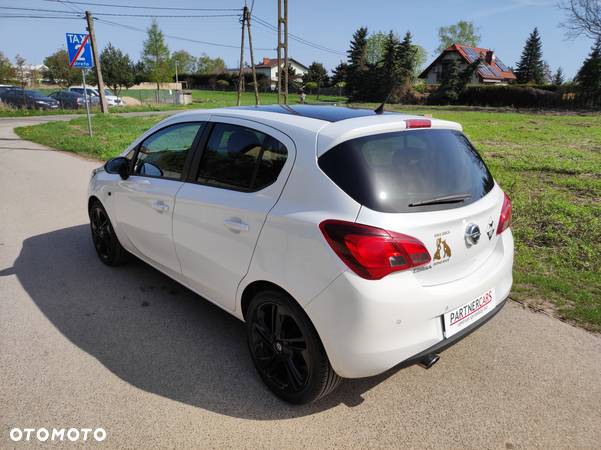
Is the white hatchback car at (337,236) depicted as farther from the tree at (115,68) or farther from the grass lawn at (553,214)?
the tree at (115,68)

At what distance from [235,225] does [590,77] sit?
48404mm

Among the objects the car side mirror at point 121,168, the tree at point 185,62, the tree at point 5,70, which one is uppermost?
the tree at point 185,62

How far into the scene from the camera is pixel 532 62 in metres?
71.7

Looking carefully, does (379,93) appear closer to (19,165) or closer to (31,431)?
(19,165)

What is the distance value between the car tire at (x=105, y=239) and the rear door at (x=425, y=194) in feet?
9.75

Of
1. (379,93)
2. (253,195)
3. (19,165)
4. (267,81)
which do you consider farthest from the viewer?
(267,81)

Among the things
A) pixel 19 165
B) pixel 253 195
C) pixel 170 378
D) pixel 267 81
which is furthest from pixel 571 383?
pixel 267 81

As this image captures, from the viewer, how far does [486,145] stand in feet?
45.2

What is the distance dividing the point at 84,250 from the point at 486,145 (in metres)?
12.2

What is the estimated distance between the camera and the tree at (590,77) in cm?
4038

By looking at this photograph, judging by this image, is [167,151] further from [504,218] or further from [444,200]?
[504,218]

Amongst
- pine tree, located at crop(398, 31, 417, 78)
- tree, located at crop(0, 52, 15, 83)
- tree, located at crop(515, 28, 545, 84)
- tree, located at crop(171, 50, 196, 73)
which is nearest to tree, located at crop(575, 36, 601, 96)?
pine tree, located at crop(398, 31, 417, 78)

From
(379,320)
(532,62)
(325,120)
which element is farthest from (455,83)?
(379,320)

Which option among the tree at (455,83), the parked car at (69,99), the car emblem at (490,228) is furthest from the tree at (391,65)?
the car emblem at (490,228)
